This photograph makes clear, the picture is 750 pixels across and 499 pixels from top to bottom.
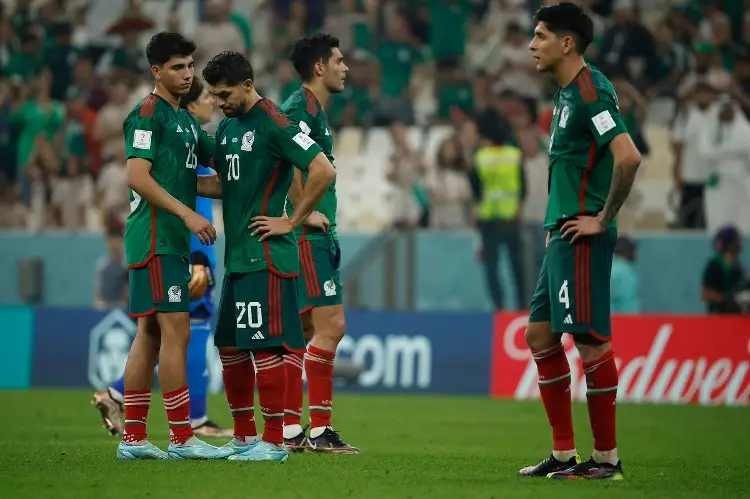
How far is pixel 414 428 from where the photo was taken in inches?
476

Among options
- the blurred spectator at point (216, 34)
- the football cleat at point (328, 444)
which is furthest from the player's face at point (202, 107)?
the blurred spectator at point (216, 34)

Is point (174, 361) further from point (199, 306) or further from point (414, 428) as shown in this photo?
point (414, 428)

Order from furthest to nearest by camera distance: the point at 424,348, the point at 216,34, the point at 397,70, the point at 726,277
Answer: the point at 216,34 → the point at 397,70 → the point at 424,348 → the point at 726,277

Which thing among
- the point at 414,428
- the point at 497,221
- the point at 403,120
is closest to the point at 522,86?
the point at 403,120

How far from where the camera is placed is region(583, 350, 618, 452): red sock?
7520mm

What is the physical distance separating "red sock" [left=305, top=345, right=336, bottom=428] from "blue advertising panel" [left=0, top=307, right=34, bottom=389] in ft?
30.5

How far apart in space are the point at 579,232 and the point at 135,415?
2.91m

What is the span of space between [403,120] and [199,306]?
1079 cm

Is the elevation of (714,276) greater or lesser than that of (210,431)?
greater

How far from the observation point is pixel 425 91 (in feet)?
71.5

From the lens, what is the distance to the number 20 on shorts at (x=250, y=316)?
8.10 meters

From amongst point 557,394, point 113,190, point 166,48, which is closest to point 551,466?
point 557,394

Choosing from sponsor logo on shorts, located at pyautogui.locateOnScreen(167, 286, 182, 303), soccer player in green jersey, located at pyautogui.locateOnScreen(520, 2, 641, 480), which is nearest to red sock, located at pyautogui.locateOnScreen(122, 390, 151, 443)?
sponsor logo on shorts, located at pyautogui.locateOnScreen(167, 286, 182, 303)

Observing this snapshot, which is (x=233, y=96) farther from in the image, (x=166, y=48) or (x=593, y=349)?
(x=593, y=349)
